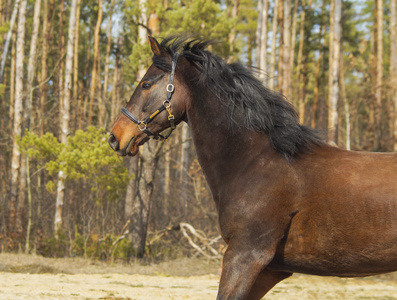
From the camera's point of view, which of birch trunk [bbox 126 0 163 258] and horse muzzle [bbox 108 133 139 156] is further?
birch trunk [bbox 126 0 163 258]

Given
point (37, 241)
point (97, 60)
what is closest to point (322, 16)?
point (97, 60)

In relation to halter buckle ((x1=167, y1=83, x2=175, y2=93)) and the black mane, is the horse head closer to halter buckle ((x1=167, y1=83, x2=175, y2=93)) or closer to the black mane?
halter buckle ((x1=167, y1=83, x2=175, y2=93))

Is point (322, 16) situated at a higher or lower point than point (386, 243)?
higher

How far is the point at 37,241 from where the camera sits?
12.5m

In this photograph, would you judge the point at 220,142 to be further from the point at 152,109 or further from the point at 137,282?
the point at 137,282

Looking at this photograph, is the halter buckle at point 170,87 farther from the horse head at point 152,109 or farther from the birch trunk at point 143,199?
the birch trunk at point 143,199

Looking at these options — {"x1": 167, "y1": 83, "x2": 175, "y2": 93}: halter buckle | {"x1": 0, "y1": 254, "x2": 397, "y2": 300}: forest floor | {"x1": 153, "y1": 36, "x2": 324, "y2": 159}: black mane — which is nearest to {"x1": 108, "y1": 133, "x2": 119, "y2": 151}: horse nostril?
{"x1": 167, "y1": 83, "x2": 175, "y2": 93}: halter buckle

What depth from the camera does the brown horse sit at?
301 cm

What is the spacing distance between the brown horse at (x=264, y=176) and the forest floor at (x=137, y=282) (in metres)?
3.10

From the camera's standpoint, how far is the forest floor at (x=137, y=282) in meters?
6.37

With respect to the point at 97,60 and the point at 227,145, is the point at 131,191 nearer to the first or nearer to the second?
the point at 227,145

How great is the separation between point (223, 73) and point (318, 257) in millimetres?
1679

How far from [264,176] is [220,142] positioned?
51 cm

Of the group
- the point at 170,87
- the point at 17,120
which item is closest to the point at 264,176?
the point at 170,87
